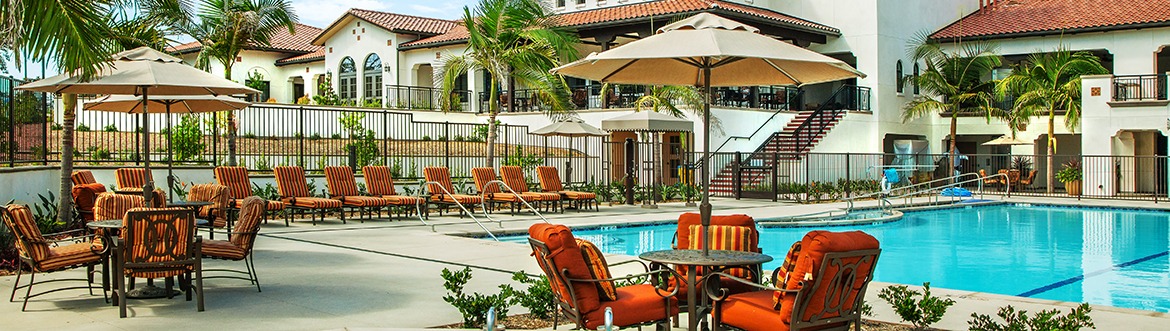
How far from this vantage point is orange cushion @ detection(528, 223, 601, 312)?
6652 millimetres

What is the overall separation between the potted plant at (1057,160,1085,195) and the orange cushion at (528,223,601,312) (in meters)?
28.7

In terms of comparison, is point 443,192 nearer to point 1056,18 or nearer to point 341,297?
point 341,297

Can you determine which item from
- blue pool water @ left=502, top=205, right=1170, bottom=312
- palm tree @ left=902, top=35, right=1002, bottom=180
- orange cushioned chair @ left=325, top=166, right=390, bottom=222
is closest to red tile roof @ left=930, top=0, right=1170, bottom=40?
palm tree @ left=902, top=35, right=1002, bottom=180

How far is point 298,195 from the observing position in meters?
19.2

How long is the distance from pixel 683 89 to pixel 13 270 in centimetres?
1838

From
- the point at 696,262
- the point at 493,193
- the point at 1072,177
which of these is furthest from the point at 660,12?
Answer: the point at 696,262

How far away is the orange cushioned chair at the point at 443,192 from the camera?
20.4 meters

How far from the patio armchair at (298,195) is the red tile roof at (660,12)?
15.0 meters

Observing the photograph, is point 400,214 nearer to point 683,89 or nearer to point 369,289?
point 683,89

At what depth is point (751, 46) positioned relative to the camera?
755 centimetres

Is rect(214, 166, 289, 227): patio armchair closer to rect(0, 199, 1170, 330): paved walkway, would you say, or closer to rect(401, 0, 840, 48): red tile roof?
rect(0, 199, 1170, 330): paved walkway

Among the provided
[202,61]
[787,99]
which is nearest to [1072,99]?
[787,99]

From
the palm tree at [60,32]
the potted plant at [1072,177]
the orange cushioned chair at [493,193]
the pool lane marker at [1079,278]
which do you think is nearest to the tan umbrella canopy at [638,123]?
the orange cushioned chair at [493,193]

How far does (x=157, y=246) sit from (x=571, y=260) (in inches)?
148
